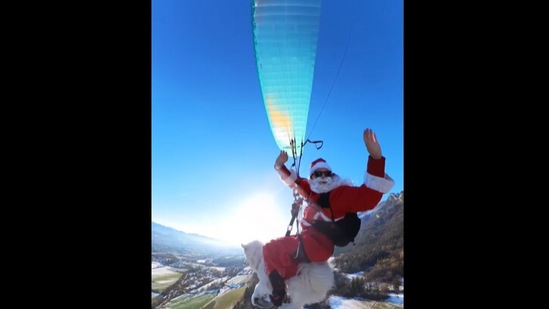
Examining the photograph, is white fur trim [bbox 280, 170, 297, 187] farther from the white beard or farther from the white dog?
the white dog

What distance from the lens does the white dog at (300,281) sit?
189 centimetres

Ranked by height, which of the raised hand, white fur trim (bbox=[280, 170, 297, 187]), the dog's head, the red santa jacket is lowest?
the dog's head

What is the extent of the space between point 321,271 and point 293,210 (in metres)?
0.31

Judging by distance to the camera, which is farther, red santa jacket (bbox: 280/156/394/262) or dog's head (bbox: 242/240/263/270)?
dog's head (bbox: 242/240/263/270)

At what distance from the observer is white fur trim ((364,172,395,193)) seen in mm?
1798

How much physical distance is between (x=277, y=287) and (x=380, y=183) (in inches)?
27.2

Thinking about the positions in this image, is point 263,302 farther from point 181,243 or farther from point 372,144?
point 372,144

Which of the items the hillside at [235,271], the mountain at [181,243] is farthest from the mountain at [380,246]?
the mountain at [181,243]

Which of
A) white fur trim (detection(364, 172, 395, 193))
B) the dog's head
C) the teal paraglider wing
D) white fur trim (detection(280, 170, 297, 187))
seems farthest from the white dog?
the teal paraglider wing

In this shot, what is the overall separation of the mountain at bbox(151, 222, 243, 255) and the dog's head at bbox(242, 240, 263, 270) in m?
0.14

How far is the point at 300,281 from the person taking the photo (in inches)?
74.7

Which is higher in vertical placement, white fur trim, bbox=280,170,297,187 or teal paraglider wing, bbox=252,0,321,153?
teal paraglider wing, bbox=252,0,321,153

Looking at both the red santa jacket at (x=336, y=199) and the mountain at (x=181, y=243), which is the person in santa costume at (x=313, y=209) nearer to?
the red santa jacket at (x=336, y=199)
